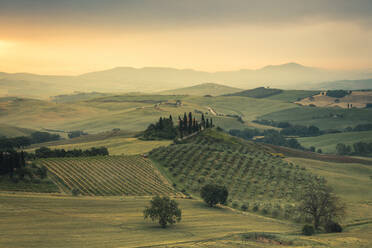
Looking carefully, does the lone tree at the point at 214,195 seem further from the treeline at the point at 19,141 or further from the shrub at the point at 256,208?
the treeline at the point at 19,141

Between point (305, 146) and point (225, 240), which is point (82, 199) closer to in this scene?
point (225, 240)

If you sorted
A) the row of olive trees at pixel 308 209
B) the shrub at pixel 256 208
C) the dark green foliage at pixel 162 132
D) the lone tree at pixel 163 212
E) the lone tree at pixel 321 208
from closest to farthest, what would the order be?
the lone tree at pixel 163 212
the row of olive trees at pixel 308 209
the lone tree at pixel 321 208
the shrub at pixel 256 208
the dark green foliage at pixel 162 132

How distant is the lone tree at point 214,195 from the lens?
3054 inches

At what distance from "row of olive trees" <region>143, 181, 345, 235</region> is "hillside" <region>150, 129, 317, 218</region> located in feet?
15.4

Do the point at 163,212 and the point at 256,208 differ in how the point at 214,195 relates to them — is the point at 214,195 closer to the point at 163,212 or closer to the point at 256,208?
the point at 256,208

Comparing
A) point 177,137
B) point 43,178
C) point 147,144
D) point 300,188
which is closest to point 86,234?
point 43,178

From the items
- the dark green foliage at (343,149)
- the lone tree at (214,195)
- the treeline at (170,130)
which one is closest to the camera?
the lone tree at (214,195)

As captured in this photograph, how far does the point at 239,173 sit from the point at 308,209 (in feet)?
112

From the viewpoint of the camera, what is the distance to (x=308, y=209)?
2734 inches

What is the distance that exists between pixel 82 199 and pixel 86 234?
21.1 metres

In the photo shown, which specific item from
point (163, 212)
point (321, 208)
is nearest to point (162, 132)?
point (321, 208)

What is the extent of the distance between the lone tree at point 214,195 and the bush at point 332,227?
2033 centimetres

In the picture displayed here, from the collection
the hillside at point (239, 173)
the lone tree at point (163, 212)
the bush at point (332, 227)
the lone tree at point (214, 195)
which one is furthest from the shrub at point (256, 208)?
the lone tree at point (163, 212)

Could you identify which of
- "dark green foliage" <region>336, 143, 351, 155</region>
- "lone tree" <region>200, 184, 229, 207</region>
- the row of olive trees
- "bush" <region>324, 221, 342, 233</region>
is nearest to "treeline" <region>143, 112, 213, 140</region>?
"lone tree" <region>200, 184, 229, 207</region>
